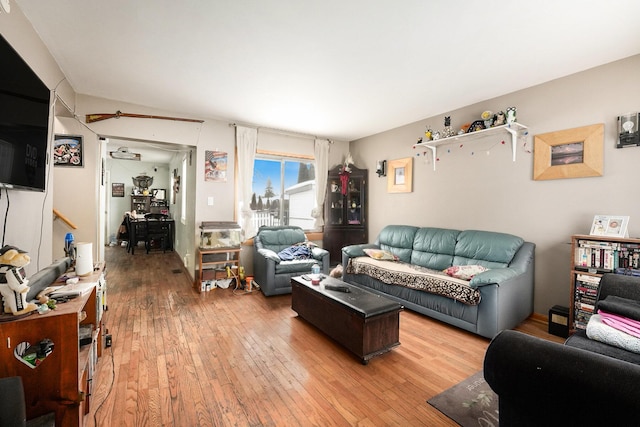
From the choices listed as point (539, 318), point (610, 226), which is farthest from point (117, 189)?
point (610, 226)

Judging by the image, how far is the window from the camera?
510 cm

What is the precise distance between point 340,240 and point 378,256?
1.40 meters

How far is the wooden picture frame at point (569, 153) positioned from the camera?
272 cm

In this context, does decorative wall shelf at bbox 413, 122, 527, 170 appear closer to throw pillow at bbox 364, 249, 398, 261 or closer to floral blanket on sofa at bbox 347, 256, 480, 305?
throw pillow at bbox 364, 249, 398, 261

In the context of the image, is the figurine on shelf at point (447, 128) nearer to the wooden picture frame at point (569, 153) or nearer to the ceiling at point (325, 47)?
the ceiling at point (325, 47)

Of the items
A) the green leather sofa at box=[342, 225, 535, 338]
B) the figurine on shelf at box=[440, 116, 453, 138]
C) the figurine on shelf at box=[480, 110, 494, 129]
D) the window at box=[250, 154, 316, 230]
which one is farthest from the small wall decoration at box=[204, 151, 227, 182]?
the figurine on shelf at box=[480, 110, 494, 129]

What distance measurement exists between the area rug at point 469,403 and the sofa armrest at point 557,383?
0.69 m

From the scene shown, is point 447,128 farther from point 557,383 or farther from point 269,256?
point 557,383

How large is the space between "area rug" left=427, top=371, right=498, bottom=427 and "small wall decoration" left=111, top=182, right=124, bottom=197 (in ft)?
30.1

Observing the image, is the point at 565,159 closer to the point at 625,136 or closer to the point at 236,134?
the point at 625,136

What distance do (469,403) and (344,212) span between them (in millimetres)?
3857

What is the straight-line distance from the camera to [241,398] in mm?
1859

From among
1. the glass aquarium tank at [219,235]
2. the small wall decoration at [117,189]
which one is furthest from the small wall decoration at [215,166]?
the small wall decoration at [117,189]

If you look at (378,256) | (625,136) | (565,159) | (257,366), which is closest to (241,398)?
(257,366)
